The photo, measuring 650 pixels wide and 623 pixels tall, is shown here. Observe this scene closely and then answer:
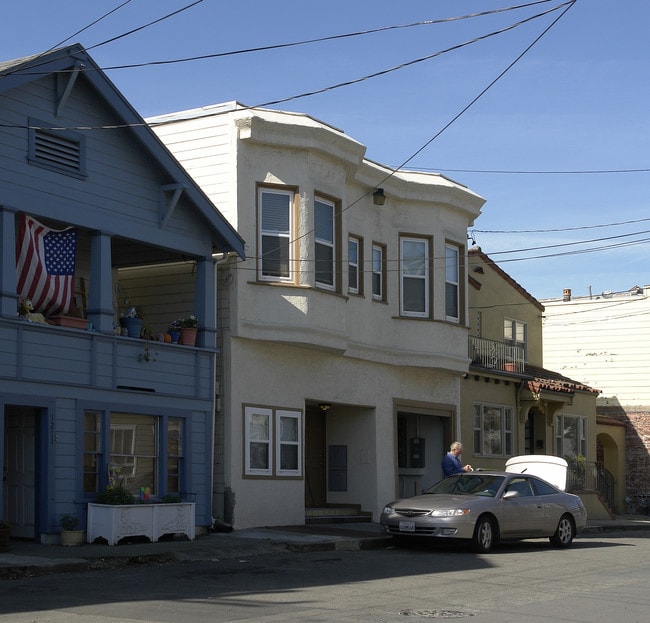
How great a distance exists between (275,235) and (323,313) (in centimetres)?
184

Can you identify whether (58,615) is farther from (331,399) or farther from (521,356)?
(521,356)

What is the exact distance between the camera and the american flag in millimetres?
17906

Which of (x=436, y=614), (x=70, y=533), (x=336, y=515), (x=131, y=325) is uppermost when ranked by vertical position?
(x=131, y=325)

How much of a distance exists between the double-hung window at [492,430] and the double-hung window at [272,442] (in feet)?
26.4

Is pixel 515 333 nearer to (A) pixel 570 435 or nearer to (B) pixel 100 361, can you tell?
(A) pixel 570 435

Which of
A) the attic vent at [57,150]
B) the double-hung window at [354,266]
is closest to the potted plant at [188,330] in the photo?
the attic vent at [57,150]

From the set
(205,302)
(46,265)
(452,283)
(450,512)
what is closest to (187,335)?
(205,302)

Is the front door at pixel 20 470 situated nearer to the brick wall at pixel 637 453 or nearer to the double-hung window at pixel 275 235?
the double-hung window at pixel 275 235

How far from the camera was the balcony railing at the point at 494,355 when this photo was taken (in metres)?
29.9

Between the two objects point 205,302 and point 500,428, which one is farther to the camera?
point 500,428

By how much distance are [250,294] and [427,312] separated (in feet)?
20.3

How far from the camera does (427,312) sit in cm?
2656

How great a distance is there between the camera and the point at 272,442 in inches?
878

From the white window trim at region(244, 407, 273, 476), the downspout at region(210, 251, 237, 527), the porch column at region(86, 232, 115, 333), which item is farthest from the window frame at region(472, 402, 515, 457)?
the porch column at region(86, 232, 115, 333)
